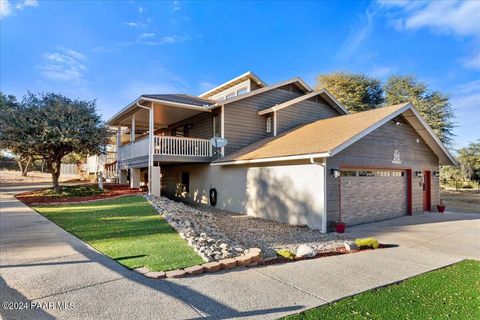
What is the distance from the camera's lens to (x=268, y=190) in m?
11.7

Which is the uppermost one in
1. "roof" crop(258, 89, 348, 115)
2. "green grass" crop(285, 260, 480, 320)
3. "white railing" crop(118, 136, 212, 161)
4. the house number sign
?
"roof" crop(258, 89, 348, 115)

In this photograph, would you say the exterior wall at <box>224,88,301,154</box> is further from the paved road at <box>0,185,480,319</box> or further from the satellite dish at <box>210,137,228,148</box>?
the paved road at <box>0,185,480,319</box>

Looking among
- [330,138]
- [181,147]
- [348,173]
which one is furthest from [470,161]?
[181,147]

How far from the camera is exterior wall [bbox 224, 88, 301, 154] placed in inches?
583

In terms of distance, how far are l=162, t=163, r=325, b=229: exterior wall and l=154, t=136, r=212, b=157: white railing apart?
106 cm

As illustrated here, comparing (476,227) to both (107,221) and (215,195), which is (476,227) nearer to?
(215,195)

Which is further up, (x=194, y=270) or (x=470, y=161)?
(x=470, y=161)

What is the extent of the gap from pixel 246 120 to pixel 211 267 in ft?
36.3

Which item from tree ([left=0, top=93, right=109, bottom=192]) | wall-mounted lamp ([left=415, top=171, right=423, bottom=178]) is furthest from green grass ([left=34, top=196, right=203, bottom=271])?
wall-mounted lamp ([left=415, top=171, right=423, bottom=178])

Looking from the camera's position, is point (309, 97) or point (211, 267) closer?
point (211, 267)

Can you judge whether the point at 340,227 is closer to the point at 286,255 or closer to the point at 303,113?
the point at 286,255

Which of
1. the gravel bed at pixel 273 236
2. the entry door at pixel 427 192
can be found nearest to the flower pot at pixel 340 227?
the gravel bed at pixel 273 236

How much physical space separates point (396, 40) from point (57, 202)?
816 inches

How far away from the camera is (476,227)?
10391 mm
